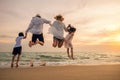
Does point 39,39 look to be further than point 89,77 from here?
No

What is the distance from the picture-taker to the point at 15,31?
8867mm

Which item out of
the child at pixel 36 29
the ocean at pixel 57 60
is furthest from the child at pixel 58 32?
the ocean at pixel 57 60

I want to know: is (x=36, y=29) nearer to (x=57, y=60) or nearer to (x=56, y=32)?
(x=56, y=32)

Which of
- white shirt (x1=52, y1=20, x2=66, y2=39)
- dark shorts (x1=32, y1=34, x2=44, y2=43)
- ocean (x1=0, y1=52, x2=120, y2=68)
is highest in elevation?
white shirt (x1=52, y1=20, x2=66, y2=39)

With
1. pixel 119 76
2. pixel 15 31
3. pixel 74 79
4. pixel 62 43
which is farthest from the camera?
pixel 15 31

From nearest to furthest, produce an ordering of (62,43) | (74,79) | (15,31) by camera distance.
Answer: (62,43) < (74,79) < (15,31)

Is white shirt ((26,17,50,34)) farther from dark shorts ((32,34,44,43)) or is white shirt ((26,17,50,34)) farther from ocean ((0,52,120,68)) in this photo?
ocean ((0,52,120,68))

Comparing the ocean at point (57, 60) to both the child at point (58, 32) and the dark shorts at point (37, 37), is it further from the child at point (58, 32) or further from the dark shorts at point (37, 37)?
the child at point (58, 32)

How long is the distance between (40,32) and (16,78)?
4.04 feet

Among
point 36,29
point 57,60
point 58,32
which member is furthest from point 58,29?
point 57,60

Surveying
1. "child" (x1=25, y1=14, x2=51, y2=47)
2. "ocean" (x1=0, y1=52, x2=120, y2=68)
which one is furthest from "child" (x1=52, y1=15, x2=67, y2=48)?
"ocean" (x1=0, y1=52, x2=120, y2=68)

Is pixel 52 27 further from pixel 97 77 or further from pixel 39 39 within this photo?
pixel 97 77

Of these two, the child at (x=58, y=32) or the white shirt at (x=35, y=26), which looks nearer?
the child at (x=58, y=32)

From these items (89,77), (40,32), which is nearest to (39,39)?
(40,32)
